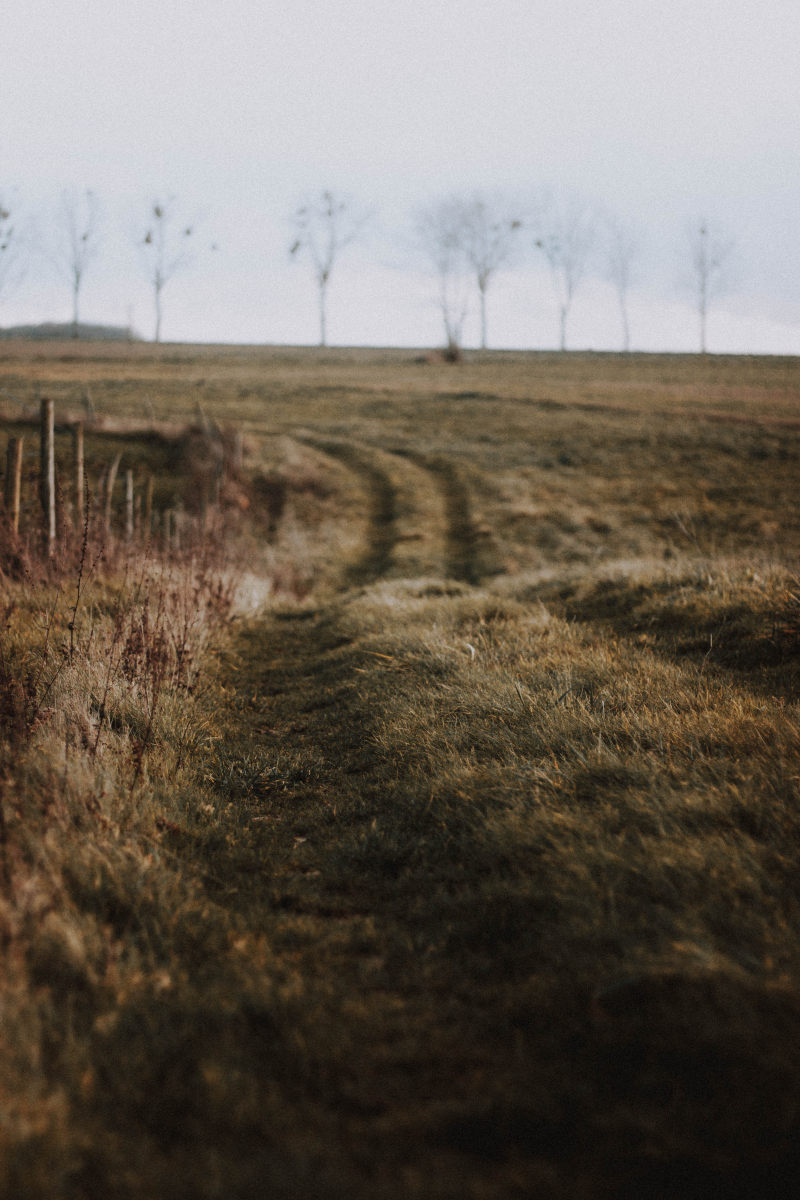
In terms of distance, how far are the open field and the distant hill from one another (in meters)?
83.9

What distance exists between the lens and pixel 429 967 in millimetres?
2449

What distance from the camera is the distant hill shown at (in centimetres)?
7994

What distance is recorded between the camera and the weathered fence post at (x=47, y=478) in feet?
29.4

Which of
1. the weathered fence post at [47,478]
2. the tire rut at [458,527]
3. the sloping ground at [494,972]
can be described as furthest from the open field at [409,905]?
the tire rut at [458,527]

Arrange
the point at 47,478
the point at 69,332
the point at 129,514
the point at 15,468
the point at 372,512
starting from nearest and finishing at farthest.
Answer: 1. the point at 47,478
2. the point at 15,468
3. the point at 129,514
4. the point at 372,512
5. the point at 69,332

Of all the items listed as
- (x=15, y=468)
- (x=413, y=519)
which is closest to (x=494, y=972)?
(x=15, y=468)

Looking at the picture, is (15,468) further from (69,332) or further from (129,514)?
(69,332)

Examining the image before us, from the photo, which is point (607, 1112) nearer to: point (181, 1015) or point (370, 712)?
point (181, 1015)

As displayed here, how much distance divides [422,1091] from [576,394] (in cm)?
4699

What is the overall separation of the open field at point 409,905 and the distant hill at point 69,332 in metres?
83.9

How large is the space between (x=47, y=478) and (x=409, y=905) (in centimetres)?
859

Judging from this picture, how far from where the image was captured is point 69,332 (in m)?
86.4

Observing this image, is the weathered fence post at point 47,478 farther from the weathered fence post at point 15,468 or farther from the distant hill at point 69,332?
the distant hill at point 69,332

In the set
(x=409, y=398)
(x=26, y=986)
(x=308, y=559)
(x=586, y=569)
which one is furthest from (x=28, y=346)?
(x=26, y=986)
